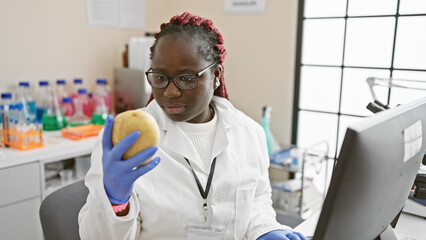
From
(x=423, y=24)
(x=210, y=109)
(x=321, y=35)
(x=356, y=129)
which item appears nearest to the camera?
(x=356, y=129)

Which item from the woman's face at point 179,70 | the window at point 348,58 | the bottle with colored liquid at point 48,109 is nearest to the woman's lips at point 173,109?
the woman's face at point 179,70

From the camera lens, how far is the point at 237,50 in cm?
288

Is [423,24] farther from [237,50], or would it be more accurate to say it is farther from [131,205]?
[131,205]

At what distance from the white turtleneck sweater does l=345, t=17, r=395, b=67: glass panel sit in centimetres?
157

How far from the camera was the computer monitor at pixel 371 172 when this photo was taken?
60 cm

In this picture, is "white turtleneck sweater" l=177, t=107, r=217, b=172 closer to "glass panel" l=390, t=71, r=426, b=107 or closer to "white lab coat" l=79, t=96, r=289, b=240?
"white lab coat" l=79, t=96, r=289, b=240

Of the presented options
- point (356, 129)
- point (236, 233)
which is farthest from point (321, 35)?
point (356, 129)

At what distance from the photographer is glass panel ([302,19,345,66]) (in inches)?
98.2

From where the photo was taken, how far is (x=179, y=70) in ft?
3.55

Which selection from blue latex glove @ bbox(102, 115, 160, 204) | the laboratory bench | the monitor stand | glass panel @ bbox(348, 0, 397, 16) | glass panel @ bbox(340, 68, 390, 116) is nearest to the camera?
blue latex glove @ bbox(102, 115, 160, 204)

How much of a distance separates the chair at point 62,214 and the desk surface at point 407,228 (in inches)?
29.0

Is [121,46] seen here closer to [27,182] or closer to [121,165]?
[27,182]

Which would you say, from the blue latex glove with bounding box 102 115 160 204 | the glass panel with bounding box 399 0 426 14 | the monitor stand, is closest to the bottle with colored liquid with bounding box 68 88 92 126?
the blue latex glove with bounding box 102 115 160 204

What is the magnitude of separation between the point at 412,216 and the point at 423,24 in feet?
4.51
